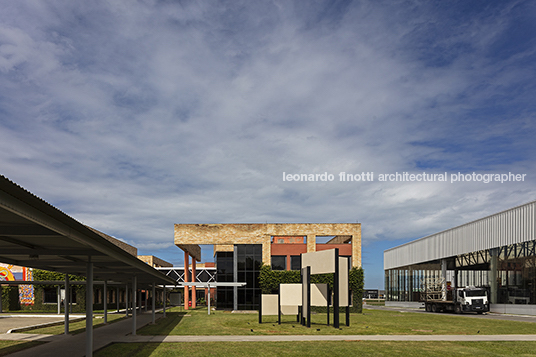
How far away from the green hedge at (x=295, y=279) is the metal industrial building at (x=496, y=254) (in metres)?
9.65

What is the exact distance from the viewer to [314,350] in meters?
17.8

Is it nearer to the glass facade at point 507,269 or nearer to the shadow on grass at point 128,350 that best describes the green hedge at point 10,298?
the shadow on grass at point 128,350

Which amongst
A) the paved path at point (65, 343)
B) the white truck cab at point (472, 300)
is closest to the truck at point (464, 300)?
the white truck cab at point (472, 300)

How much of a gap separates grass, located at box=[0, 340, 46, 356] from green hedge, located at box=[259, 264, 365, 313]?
3161 centimetres

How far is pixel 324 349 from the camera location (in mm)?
18062

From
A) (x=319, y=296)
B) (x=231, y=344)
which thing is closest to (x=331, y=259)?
(x=319, y=296)

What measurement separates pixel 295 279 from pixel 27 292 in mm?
28580

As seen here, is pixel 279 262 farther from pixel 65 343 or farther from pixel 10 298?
pixel 65 343

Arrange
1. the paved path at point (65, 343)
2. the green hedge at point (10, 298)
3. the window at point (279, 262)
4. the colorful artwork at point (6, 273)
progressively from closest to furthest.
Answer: the paved path at point (65, 343), the green hedge at point (10, 298), the colorful artwork at point (6, 273), the window at point (279, 262)

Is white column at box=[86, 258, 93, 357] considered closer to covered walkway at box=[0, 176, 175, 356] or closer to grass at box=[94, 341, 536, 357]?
covered walkway at box=[0, 176, 175, 356]

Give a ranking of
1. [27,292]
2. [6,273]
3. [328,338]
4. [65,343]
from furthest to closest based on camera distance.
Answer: [6,273] < [27,292] < [328,338] < [65,343]

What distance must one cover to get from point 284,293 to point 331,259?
13.9 feet

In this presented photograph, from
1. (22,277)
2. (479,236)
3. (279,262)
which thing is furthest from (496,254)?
(22,277)

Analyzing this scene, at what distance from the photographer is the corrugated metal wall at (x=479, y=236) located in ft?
142
